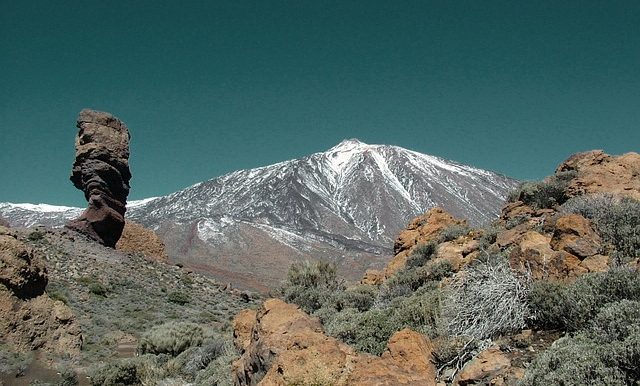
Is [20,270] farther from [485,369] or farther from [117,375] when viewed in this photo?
[485,369]

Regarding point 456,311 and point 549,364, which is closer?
point 549,364

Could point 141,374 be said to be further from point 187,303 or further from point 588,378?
point 187,303

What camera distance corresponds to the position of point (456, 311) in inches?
228

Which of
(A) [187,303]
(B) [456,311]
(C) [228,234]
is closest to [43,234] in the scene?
(A) [187,303]

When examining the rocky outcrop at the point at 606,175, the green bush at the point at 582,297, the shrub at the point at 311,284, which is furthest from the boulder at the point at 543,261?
the shrub at the point at 311,284

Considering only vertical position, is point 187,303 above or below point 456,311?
below

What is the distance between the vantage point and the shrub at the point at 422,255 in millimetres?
11062

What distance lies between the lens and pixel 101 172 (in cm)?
3005

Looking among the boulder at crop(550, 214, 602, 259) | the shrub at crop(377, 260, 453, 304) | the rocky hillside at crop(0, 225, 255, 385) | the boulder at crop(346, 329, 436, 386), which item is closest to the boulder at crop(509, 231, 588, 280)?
the boulder at crop(550, 214, 602, 259)

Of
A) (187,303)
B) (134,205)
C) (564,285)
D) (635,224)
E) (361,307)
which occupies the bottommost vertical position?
(187,303)

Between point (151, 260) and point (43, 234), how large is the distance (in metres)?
7.17

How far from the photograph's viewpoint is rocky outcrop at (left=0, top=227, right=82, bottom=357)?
1117 cm

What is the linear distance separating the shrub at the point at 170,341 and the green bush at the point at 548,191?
9270 mm

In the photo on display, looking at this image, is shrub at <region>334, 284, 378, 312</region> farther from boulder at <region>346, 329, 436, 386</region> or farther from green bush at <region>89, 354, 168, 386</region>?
boulder at <region>346, 329, 436, 386</region>
